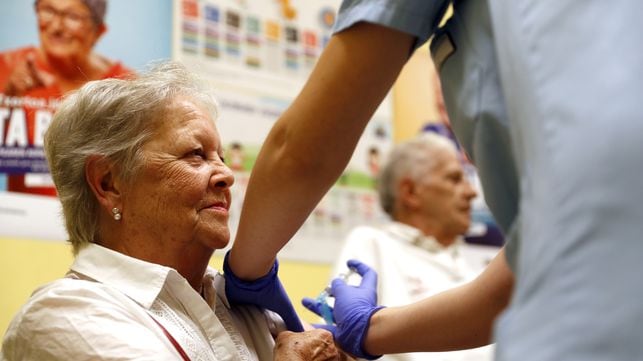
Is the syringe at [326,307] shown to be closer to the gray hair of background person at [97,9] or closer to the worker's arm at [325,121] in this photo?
the worker's arm at [325,121]

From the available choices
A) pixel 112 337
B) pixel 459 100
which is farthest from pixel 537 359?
pixel 112 337

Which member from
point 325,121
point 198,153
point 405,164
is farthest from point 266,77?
point 325,121

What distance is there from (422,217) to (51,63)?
1496 mm

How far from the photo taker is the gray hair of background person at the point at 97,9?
2988 mm

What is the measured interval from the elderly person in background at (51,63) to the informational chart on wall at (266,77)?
1.09ft

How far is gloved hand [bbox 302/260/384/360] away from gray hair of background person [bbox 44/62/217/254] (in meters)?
0.43

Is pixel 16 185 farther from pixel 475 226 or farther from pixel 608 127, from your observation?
pixel 608 127

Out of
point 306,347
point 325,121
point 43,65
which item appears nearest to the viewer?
point 325,121

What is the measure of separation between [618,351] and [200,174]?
106 centimetres

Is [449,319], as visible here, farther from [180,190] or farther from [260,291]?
[180,190]

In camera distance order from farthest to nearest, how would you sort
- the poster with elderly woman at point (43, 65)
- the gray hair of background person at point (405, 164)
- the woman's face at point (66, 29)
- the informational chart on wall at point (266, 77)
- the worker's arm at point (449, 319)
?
the gray hair of background person at point (405, 164) < the informational chart on wall at point (266, 77) < the woman's face at point (66, 29) < the poster with elderly woman at point (43, 65) < the worker's arm at point (449, 319)

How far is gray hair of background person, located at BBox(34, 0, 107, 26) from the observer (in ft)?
9.80

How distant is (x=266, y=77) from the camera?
11.4 ft

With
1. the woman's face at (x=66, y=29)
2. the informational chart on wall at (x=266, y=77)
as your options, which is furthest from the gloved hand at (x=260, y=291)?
the woman's face at (x=66, y=29)
